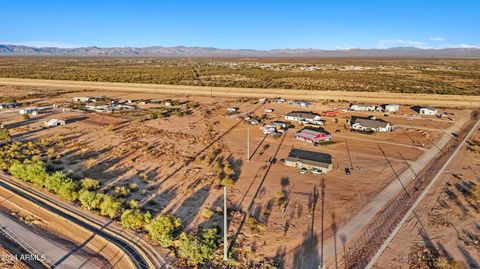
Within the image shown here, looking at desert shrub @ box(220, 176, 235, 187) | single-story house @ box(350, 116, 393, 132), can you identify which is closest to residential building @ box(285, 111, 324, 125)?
single-story house @ box(350, 116, 393, 132)

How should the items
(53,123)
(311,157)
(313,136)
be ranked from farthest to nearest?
(53,123), (313,136), (311,157)

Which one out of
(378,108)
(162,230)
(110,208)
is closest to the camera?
(162,230)

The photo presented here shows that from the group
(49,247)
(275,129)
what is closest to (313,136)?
(275,129)

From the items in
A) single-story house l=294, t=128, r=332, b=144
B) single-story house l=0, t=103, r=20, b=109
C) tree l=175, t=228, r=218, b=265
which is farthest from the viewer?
single-story house l=0, t=103, r=20, b=109

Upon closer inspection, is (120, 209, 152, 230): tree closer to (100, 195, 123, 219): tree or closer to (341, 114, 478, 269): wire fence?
(100, 195, 123, 219): tree

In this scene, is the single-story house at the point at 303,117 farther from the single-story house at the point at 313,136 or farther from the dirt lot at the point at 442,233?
the dirt lot at the point at 442,233

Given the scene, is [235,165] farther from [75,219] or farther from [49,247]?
[49,247]

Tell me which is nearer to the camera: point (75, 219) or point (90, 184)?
point (75, 219)
